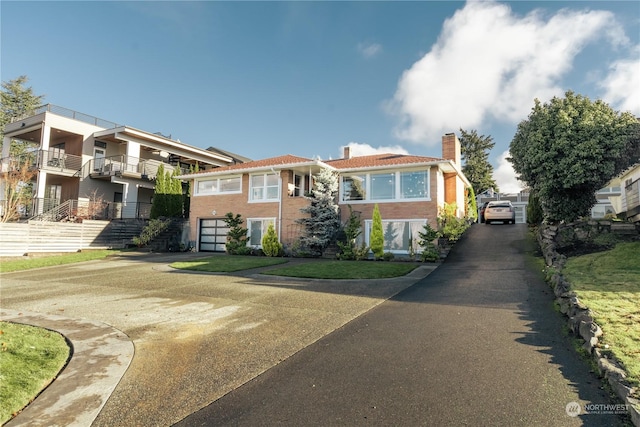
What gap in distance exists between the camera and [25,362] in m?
4.31

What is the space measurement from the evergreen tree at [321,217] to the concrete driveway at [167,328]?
6293 mm

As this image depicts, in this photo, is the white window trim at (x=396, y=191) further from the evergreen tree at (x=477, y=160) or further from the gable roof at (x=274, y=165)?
the evergreen tree at (x=477, y=160)

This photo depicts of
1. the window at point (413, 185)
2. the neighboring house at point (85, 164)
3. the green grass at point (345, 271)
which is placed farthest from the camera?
the neighboring house at point (85, 164)

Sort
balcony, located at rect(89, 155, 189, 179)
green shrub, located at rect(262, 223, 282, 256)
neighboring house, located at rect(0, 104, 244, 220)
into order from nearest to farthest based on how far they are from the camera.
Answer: green shrub, located at rect(262, 223, 282, 256), neighboring house, located at rect(0, 104, 244, 220), balcony, located at rect(89, 155, 189, 179)

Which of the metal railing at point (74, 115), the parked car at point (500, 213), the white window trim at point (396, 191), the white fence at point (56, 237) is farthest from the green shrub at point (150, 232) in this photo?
the parked car at point (500, 213)

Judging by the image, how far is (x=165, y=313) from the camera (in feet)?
23.2

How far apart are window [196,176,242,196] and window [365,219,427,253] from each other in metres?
9.46

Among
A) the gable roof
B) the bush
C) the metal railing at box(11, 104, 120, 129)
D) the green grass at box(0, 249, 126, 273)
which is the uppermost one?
the metal railing at box(11, 104, 120, 129)

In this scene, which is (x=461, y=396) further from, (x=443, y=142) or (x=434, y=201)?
(x=443, y=142)

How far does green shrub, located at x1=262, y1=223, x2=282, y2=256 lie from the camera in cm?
1911

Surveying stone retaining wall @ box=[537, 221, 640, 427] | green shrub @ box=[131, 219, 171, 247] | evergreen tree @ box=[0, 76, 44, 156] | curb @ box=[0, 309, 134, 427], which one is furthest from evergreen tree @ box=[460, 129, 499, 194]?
evergreen tree @ box=[0, 76, 44, 156]

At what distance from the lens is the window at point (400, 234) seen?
17.8 m

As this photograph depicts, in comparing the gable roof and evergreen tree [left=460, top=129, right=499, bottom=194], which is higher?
evergreen tree [left=460, top=129, right=499, bottom=194]

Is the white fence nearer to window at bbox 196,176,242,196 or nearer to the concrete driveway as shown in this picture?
window at bbox 196,176,242,196
